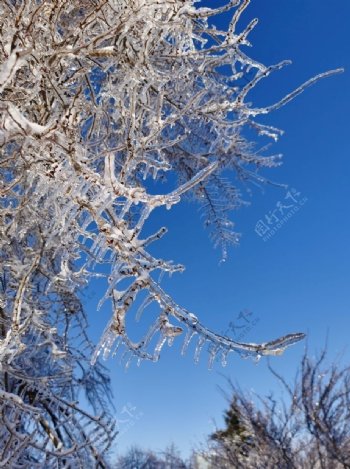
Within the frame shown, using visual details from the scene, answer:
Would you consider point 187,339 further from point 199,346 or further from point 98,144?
point 98,144

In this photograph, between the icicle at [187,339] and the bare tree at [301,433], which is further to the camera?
the bare tree at [301,433]

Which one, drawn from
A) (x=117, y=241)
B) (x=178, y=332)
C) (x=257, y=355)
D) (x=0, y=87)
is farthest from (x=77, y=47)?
(x=257, y=355)

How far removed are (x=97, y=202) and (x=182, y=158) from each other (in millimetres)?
2282

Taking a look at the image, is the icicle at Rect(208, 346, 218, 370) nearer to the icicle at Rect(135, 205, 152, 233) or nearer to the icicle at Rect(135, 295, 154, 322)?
the icicle at Rect(135, 295, 154, 322)

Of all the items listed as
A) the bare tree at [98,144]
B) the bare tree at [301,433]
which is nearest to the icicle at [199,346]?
the bare tree at [98,144]

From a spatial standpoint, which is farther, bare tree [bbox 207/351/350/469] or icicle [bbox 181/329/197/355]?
bare tree [bbox 207/351/350/469]

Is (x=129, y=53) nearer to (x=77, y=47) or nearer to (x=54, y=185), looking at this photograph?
(x=77, y=47)

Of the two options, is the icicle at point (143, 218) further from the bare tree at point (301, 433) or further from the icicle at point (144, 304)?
the bare tree at point (301, 433)

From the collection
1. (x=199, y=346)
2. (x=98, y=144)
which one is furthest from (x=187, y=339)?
(x=98, y=144)

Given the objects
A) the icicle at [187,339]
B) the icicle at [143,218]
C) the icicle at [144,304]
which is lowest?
the icicle at [187,339]

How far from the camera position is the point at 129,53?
81.2 inches

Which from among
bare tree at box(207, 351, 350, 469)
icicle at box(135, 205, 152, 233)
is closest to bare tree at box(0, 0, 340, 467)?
icicle at box(135, 205, 152, 233)

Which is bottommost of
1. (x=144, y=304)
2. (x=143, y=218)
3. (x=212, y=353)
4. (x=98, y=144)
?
(x=212, y=353)

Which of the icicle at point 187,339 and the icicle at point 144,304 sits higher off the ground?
the icicle at point 144,304
